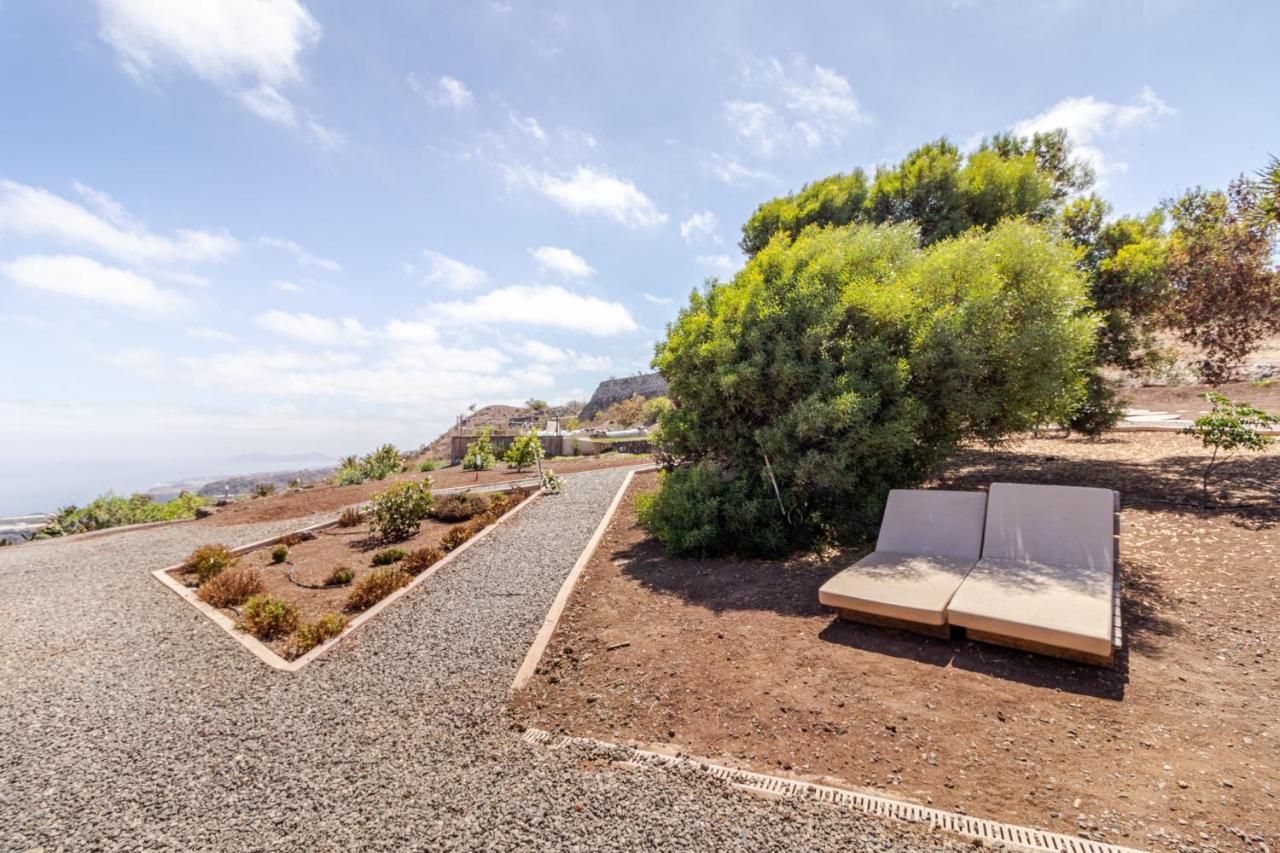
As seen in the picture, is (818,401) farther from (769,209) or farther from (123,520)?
(123,520)

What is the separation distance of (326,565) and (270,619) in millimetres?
2590

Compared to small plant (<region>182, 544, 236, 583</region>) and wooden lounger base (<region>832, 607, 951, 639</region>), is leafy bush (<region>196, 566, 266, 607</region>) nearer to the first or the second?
small plant (<region>182, 544, 236, 583</region>)

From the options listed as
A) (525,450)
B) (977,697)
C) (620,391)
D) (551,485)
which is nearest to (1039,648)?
(977,697)

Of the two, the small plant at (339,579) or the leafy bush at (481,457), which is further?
the leafy bush at (481,457)

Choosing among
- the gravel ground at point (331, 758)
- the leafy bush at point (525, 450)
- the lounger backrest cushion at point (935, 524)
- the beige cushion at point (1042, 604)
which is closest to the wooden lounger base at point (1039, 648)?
the beige cushion at point (1042, 604)

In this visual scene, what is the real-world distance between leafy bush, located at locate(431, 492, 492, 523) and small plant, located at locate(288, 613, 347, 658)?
A: 5.00 meters

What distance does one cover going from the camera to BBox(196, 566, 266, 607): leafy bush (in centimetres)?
607

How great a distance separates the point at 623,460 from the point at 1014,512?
14.2 m

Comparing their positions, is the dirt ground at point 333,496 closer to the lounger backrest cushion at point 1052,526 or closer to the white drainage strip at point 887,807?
the white drainage strip at point 887,807

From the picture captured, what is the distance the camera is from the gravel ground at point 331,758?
94.4 inches

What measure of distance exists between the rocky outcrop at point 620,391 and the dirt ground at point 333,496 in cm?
2437

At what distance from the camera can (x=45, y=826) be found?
268cm

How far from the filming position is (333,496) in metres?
14.1

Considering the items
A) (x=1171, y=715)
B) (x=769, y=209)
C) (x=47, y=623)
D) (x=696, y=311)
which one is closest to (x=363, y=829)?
(x=1171, y=715)
